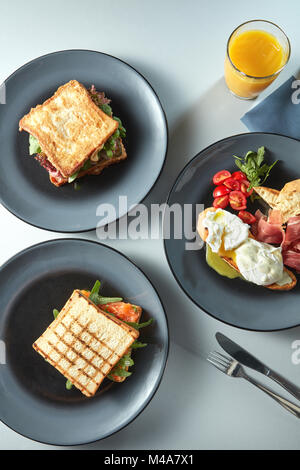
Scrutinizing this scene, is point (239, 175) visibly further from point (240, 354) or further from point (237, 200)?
point (240, 354)

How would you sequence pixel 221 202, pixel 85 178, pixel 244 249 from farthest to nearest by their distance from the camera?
pixel 85 178, pixel 221 202, pixel 244 249

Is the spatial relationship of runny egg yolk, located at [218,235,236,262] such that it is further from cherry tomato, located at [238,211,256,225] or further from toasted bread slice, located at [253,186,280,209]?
toasted bread slice, located at [253,186,280,209]

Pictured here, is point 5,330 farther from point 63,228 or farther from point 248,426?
point 248,426

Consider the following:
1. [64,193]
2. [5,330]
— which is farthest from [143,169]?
[5,330]
